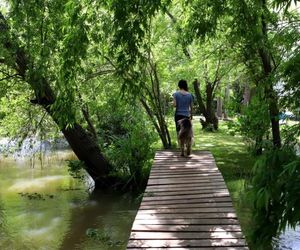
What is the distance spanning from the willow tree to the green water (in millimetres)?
1334

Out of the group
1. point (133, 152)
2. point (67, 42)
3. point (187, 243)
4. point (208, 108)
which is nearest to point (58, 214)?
point (133, 152)

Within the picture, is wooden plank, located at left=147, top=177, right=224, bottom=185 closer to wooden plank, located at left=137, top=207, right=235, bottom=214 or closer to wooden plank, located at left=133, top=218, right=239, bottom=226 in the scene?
wooden plank, located at left=137, top=207, right=235, bottom=214

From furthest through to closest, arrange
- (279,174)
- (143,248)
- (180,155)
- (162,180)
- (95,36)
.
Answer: (180,155)
(162,180)
(95,36)
(143,248)
(279,174)

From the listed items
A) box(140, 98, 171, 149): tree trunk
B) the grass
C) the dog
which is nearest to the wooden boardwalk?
the dog

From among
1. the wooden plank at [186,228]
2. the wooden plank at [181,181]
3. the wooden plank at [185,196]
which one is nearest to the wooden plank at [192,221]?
the wooden plank at [186,228]

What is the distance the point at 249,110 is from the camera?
39.7ft

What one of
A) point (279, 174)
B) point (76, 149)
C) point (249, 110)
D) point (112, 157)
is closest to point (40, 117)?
point (76, 149)

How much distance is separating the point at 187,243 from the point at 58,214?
7269 millimetres

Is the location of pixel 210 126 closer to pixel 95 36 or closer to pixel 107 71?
pixel 107 71

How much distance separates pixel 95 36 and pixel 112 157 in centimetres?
813

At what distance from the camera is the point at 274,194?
10.0 ft

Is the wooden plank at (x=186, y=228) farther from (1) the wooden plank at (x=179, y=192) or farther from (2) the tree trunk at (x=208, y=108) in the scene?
(2) the tree trunk at (x=208, y=108)

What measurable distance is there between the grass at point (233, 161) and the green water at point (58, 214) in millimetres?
2570

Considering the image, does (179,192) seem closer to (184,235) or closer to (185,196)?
(185,196)
